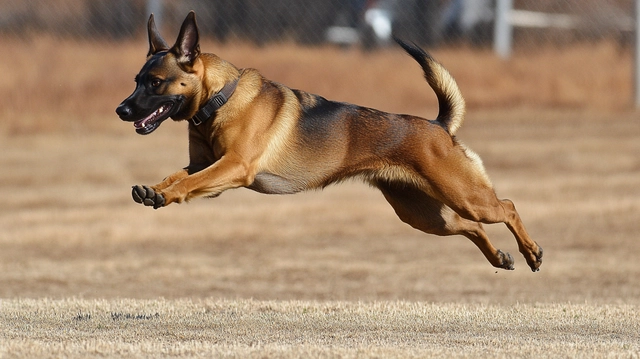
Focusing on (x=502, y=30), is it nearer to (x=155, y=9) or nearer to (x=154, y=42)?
(x=155, y=9)

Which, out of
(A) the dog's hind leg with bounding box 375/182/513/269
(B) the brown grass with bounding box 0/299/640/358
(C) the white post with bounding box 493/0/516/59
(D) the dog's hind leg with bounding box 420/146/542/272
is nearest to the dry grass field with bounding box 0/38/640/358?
(B) the brown grass with bounding box 0/299/640/358

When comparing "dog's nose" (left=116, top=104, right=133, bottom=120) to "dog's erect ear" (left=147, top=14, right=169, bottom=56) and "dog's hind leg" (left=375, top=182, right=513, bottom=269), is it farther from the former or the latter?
"dog's hind leg" (left=375, top=182, right=513, bottom=269)

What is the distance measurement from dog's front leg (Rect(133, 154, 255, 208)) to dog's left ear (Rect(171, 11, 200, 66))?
0.57 m

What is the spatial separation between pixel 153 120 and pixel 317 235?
24.6ft

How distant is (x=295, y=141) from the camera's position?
6793mm

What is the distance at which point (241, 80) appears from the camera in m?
6.65

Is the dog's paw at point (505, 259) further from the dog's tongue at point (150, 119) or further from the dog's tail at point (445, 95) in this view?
the dog's tongue at point (150, 119)

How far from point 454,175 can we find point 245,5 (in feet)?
36.1

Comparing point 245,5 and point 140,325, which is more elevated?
point 245,5

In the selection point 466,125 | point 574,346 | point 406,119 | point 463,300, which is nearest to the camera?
point 574,346

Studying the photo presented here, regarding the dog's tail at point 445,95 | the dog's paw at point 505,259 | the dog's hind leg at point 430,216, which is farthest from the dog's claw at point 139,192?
the dog's paw at point 505,259

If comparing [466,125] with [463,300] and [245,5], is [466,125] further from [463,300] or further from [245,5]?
[463,300]

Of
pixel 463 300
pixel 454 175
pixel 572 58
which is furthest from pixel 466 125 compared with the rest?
pixel 454 175

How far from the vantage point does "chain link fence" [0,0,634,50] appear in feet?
57.4
